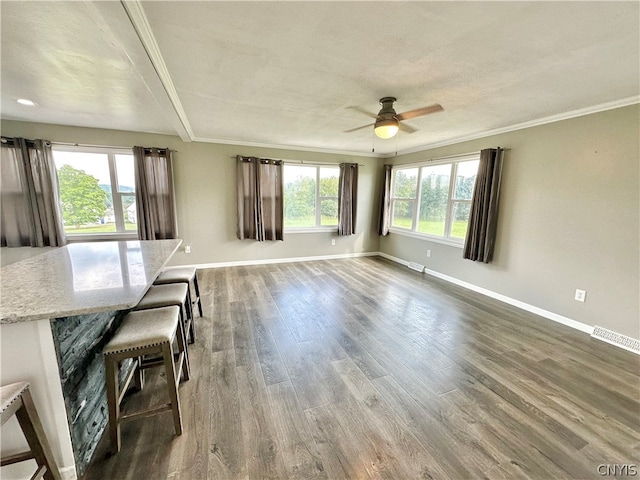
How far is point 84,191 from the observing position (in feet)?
13.0

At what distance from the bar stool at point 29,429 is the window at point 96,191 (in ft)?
12.4

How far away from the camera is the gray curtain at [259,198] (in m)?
4.67

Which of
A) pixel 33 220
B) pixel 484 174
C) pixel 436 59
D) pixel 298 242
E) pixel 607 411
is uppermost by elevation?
pixel 436 59

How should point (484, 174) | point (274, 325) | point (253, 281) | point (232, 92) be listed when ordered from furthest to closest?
point (253, 281)
point (484, 174)
point (274, 325)
point (232, 92)

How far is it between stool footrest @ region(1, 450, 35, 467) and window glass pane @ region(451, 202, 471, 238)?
4704mm

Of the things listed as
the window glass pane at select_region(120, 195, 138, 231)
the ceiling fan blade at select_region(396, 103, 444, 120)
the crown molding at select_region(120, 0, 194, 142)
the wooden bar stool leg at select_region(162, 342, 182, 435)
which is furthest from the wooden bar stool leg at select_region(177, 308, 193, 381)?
the window glass pane at select_region(120, 195, 138, 231)

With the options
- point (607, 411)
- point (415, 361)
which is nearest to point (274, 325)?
point (415, 361)

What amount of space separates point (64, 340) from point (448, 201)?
4.72 meters

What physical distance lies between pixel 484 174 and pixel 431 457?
11.3 ft

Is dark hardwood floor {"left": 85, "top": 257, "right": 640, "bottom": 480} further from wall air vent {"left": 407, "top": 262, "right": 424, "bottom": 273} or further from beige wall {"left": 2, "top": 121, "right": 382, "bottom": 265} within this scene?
beige wall {"left": 2, "top": 121, "right": 382, "bottom": 265}

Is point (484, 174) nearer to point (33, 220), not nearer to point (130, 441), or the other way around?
point (130, 441)

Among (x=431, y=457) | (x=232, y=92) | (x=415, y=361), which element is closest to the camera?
(x=431, y=457)

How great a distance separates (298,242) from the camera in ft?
17.8

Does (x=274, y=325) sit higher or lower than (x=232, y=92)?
lower
